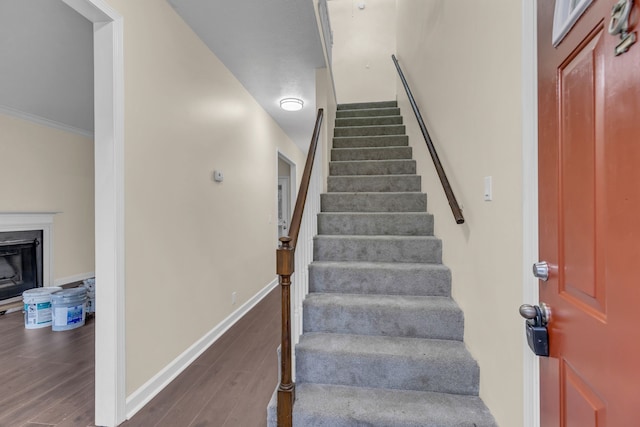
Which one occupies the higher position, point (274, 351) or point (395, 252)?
point (395, 252)

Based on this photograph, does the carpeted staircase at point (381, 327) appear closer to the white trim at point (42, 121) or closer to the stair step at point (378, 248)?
the stair step at point (378, 248)

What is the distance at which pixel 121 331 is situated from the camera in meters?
1.64

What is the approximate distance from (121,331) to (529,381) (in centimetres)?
202

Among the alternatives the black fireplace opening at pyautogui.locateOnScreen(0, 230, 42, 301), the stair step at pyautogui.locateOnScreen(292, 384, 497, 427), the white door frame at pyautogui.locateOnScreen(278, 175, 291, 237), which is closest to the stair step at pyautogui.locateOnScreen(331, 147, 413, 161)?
the stair step at pyautogui.locateOnScreen(292, 384, 497, 427)

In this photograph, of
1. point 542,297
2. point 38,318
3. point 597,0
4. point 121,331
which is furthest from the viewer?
point 38,318

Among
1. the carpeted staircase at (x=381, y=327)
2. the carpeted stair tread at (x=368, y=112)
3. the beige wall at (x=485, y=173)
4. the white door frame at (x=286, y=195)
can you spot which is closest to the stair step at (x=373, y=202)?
the carpeted staircase at (x=381, y=327)

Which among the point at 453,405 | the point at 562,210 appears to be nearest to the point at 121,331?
the point at 453,405

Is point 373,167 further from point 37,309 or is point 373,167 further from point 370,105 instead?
point 37,309

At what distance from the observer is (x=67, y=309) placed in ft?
10.0

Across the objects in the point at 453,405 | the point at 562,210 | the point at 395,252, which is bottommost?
the point at 453,405

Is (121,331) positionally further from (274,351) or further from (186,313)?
(274,351)

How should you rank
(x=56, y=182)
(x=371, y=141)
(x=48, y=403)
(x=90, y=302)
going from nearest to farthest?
(x=48, y=403) < (x=90, y=302) < (x=371, y=141) < (x=56, y=182)

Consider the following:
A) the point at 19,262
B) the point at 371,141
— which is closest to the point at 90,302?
the point at 19,262

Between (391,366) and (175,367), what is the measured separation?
1604mm
